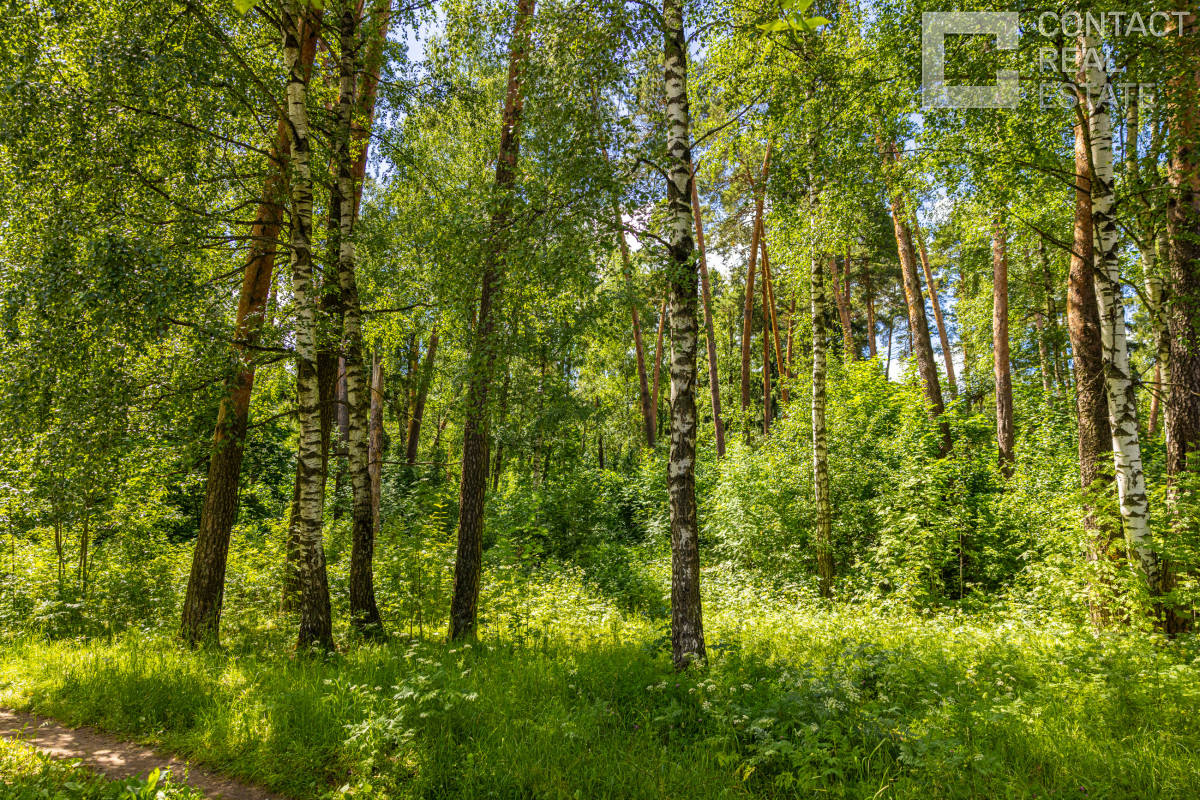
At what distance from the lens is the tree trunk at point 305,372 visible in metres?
6.46

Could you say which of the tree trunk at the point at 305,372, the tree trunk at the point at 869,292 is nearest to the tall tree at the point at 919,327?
the tree trunk at the point at 869,292

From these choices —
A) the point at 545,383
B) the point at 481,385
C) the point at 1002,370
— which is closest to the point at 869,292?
the point at 1002,370

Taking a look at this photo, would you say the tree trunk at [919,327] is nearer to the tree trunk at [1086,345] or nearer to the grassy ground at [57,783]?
the tree trunk at [1086,345]

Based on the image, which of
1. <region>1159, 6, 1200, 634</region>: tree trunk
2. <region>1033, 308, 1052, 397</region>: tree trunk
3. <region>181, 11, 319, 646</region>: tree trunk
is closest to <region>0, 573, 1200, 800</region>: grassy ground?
<region>181, 11, 319, 646</region>: tree trunk

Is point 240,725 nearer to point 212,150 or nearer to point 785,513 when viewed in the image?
point 212,150

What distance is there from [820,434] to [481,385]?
659cm

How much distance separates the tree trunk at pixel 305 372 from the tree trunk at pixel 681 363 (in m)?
4.20

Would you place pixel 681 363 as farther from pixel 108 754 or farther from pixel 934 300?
pixel 934 300

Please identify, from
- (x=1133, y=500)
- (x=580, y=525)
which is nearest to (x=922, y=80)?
(x=1133, y=500)

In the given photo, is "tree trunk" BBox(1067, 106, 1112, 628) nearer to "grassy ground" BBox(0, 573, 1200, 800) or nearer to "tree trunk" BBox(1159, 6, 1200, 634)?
"tree trunk" BBox(1159, 6, 1200, 634)

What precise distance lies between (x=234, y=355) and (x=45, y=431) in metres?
2.26

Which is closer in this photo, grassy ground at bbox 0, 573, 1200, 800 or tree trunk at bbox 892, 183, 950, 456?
grassy ground at bbox 0, 573, 1200, 800

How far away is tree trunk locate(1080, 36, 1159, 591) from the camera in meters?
6.36

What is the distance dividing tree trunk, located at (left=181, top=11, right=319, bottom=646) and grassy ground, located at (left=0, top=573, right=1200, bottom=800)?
0.86 metres
